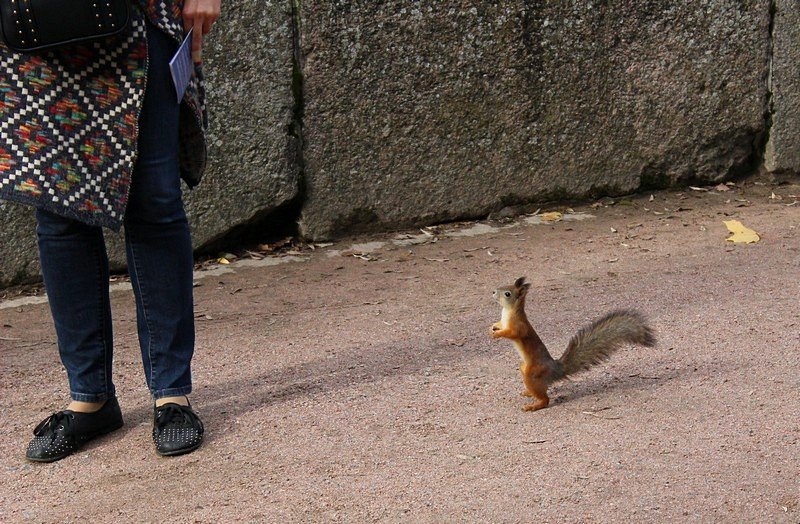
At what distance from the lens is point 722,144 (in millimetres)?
5938

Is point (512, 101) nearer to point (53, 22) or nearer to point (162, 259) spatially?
point (162, 259)

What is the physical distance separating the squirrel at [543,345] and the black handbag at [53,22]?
1381mm

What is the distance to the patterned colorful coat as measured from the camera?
2.82 metres

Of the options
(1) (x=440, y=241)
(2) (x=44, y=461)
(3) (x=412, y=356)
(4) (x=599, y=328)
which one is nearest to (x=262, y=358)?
(3) (x=412, y=356)

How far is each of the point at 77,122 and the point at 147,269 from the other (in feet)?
1.55

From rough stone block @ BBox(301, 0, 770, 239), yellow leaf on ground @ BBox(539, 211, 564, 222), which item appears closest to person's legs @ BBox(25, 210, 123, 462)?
rough stone block @ BBox(301, 0, 770, 239)

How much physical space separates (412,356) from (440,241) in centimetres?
154

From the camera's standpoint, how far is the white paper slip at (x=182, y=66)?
287cm

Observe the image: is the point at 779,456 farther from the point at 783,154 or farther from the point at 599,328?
the point at 783,154

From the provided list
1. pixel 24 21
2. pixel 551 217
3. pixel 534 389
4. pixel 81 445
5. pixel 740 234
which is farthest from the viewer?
pixel 551 217

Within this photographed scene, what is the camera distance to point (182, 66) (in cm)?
292

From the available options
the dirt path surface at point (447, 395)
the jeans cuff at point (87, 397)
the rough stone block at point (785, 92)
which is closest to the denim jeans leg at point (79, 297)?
the jeans cuff at point (87, 397)

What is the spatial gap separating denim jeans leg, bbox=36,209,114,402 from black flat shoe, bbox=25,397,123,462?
0.05 m

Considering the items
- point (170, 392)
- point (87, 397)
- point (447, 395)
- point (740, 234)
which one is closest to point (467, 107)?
point (740, 234)
